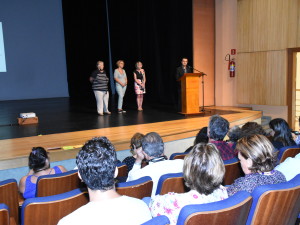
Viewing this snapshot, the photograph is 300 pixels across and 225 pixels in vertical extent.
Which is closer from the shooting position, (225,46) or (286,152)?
(286,152)

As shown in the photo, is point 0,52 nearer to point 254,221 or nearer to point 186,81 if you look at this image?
point 186,81

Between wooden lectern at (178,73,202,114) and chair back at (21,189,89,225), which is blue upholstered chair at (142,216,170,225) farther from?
wooden lectern at (178,73,202,114)

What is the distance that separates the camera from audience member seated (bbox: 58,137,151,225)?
4.25ft

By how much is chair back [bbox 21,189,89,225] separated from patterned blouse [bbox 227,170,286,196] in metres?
0.85

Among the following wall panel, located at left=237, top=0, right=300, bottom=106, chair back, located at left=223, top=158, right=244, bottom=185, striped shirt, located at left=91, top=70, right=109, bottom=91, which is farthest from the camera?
wall panel, located at left=237, top=0, right=300, bottom=106

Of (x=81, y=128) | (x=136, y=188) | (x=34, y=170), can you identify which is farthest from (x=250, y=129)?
(x=81, y=128)

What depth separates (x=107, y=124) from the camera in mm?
6121

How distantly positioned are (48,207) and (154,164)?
2.95 ft

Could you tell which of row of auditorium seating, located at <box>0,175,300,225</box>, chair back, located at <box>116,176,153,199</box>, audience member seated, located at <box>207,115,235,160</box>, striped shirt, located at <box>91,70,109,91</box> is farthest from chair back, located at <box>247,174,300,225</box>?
striped shirt, located at <box>91,70,109,91</box>

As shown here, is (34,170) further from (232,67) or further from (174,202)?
(232,67)

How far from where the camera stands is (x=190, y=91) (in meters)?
6.80

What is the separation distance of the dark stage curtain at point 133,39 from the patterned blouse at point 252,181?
7006 millimetres

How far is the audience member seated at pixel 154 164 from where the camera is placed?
92.4 inches

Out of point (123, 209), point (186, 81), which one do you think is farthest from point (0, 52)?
point (123, 209)
